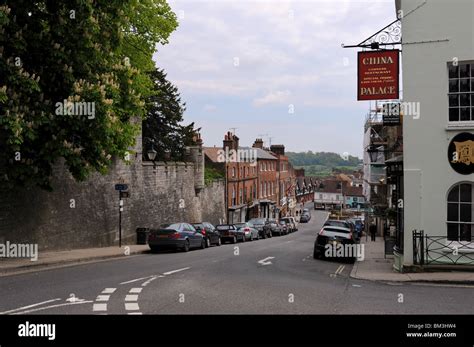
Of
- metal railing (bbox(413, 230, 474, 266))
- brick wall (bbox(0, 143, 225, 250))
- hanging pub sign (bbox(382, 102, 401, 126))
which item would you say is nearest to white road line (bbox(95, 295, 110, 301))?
brick wall (bbox(0, 143, 225, 250))

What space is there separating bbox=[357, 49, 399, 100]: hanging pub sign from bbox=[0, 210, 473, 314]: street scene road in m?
5.62

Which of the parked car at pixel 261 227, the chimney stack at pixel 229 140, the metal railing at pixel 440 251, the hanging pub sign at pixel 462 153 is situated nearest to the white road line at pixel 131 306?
the metal railing at pixel 440 251

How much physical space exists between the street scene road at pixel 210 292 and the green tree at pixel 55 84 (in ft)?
11.6

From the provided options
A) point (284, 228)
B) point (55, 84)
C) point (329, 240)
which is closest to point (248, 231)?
point (284, 228)

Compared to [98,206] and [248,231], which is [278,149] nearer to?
[248,231]

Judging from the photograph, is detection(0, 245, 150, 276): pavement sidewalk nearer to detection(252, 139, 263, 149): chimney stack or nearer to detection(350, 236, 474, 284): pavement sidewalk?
detection(350, 236, 474, 284): pavement sidewalk

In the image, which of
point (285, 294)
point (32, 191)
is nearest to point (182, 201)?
point (32, 191)

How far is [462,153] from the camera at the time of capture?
15.0 meters

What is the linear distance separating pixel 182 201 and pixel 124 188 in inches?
479

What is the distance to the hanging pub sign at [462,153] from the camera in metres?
14.9

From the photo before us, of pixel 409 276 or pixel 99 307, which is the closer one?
pixel 99 307

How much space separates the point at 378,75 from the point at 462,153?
3.42 m
